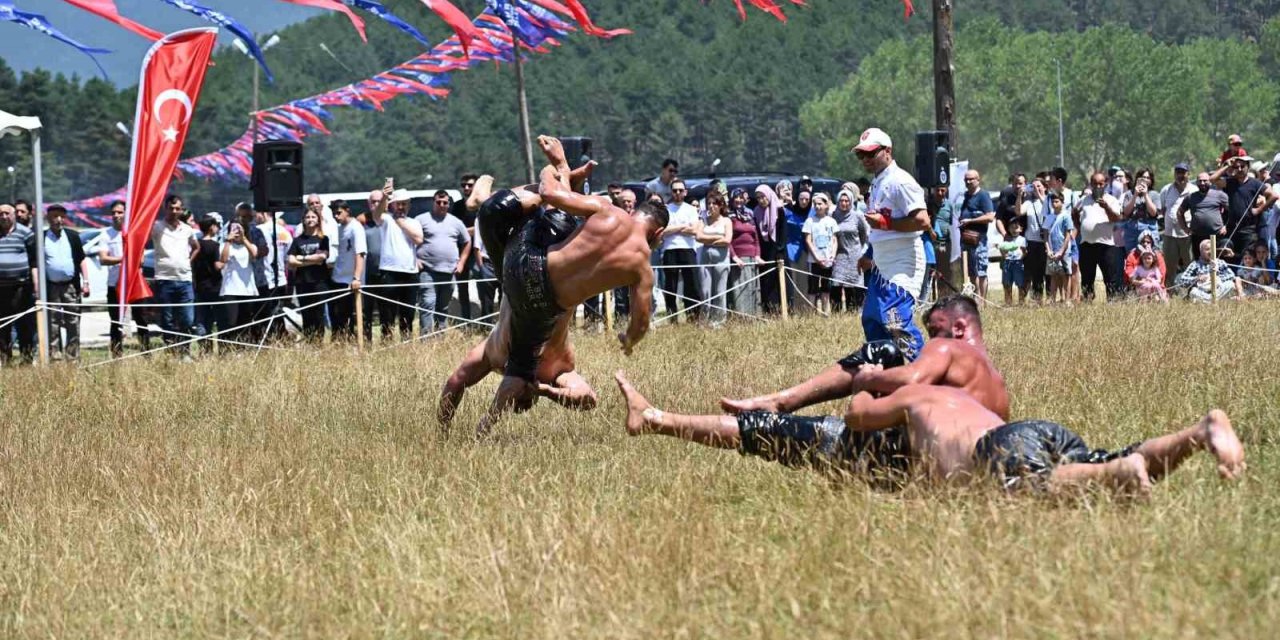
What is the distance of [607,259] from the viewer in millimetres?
8289

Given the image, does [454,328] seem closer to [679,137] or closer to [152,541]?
[152,541]

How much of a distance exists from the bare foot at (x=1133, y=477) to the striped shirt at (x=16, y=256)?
12.4 m

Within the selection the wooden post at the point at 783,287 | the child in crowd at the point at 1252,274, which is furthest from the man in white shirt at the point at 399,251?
the child in crowd at the point at 1252,274

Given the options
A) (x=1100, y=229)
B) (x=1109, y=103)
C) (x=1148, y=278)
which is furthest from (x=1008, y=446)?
(x=1109, y=103)

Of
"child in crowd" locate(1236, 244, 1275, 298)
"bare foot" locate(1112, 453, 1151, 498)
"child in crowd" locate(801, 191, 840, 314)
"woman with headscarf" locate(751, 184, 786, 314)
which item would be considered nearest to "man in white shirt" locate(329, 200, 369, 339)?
"woman with headscarf" locate(751, 184, 786, 314)

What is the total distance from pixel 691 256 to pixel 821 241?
1.45 metres

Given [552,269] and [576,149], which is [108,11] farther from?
[552,269]

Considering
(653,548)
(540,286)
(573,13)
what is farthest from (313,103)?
(653,548)

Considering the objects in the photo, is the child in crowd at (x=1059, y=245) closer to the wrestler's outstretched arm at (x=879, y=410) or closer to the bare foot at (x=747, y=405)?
the bare foot at (x=747, y=405)

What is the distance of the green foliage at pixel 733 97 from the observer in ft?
358

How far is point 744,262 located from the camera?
58.8 feet

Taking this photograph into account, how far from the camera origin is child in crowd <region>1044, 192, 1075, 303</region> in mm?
18781

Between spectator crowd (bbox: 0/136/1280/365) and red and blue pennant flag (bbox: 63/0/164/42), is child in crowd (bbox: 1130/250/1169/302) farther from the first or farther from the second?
red and blue pennant flag (bbox: 63/0/164/42)

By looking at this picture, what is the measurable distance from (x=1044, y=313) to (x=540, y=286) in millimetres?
8766
